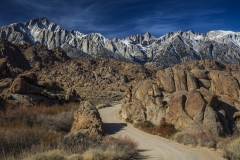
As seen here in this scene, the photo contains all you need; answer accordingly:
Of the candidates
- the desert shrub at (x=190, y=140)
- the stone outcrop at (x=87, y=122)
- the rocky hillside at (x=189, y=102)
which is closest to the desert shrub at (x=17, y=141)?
the stone outcrop at (x=87, y=122)

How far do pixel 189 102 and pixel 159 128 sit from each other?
2.66 metres

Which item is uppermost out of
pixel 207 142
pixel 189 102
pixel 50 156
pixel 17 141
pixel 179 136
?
pixel 189 102

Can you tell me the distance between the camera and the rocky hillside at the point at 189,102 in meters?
16.3

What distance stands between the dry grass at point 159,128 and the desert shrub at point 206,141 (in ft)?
7.94

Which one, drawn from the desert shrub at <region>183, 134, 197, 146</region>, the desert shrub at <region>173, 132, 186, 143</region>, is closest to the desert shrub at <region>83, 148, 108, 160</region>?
the desert shrub at <region>183, 134, 197, 146</region>

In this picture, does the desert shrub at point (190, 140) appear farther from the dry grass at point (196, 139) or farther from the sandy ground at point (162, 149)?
the sandy ground at point (162, 149)

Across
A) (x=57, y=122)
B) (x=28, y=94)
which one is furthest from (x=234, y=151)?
(x=28, y=94)

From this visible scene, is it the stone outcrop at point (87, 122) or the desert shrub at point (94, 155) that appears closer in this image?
the desert shrub at point (94, 155)

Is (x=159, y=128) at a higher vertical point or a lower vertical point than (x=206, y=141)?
higher

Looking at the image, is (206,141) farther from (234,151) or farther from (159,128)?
(159,128)

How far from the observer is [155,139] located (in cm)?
1552

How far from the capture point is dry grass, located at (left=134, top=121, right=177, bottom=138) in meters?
16.4

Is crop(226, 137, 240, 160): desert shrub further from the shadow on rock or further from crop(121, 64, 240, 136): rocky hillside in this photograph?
the shadow on rock

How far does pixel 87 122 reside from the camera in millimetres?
14898
